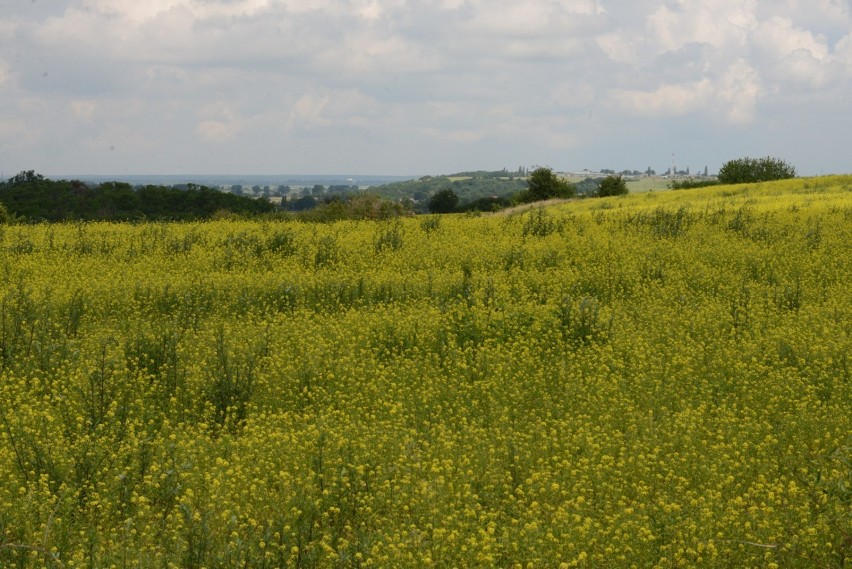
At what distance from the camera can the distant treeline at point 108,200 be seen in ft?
137

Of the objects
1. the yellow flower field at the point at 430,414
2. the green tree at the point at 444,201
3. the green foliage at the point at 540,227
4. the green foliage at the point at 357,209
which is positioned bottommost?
the yellow flower field at the point at 430,414

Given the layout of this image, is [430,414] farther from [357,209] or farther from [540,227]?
[357,209]

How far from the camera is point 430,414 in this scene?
27.2 feet

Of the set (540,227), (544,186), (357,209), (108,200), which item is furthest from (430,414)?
(544,186)

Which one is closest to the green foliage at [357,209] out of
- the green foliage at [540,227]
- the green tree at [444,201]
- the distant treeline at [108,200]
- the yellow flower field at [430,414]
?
the distant treeline at [108,200]

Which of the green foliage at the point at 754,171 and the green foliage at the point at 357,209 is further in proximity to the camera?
the green foliage at the point at 754,171

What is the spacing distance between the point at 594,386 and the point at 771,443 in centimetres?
211

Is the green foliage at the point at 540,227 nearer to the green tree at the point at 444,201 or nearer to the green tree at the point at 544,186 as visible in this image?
the green tree at the point at 544,186

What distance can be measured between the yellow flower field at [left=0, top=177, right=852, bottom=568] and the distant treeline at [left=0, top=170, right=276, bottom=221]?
2803cm

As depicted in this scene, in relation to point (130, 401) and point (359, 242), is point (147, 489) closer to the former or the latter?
point (130, 401)

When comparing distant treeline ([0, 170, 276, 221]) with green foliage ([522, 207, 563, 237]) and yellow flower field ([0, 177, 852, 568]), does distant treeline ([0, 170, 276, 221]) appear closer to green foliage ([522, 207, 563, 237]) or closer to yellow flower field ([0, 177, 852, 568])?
green foliage ([522, 207, 563, 237])

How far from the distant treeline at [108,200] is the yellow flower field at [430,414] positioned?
28030 millimetres

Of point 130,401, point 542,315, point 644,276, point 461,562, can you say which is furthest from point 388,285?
point 461,562

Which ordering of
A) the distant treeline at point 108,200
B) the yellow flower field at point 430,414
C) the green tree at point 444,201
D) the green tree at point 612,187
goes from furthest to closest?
the green tree at point 444,201
the green tree at point 612,187
the distant treeline at point 108,200
the yellow flower field at point 430,414
